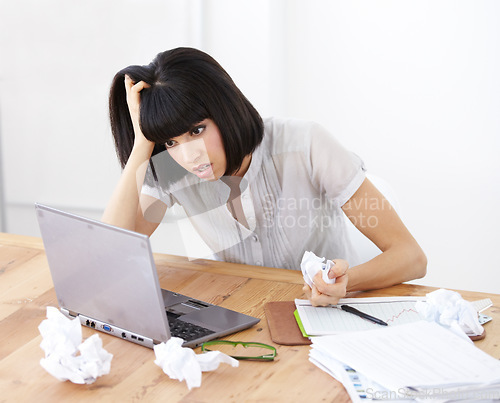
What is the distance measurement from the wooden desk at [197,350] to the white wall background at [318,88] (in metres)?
1.29

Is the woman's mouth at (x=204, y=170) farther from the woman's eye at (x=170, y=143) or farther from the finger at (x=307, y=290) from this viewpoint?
the finger at (x=307, y=290)

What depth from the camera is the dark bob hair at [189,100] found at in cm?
133

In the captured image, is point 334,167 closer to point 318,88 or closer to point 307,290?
point 307,290

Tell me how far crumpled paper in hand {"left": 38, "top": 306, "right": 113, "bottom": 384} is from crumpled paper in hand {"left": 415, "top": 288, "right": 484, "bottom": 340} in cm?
55

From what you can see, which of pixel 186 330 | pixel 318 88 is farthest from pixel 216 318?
pixel 318 88

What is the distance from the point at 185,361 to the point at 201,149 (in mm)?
600

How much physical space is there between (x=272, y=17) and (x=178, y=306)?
2.06 metres

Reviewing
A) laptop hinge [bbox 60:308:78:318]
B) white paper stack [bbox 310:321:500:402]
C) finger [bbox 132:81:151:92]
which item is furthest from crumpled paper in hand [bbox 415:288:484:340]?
finger [bbox 132:81:151:92]

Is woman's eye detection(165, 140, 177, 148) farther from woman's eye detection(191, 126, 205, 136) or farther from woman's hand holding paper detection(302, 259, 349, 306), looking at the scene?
woman's hand holding paper detection(302, 259, 349, 306)

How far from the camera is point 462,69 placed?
2732 millimetres

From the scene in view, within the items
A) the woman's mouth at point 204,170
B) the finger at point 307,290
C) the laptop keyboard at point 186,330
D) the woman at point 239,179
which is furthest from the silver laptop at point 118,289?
the woman's mouth at point 204,170

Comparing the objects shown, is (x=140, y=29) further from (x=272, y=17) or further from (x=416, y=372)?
(x=416, y=372)

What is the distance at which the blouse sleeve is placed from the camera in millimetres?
1470

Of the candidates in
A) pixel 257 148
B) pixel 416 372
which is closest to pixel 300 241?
pixel 257 148
